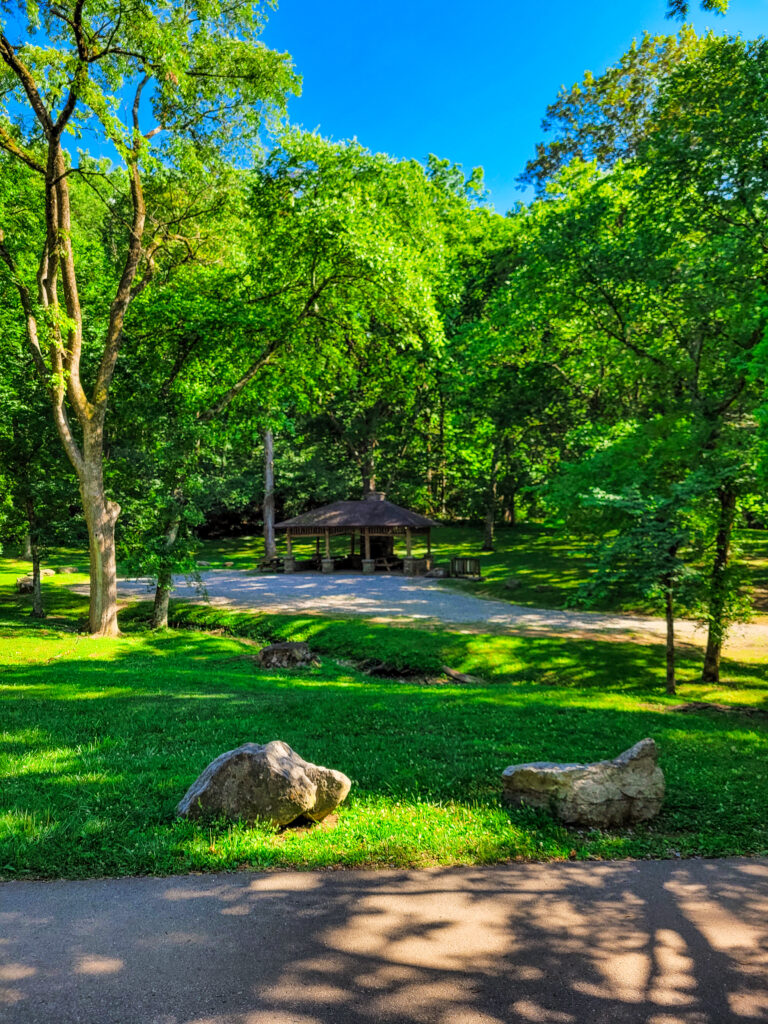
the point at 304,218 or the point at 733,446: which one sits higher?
the point at 304,218

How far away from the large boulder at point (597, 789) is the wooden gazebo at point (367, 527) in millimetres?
24841

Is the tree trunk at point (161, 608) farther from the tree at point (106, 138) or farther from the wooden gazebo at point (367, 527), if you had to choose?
the wooden gazebo at point (367, 527)

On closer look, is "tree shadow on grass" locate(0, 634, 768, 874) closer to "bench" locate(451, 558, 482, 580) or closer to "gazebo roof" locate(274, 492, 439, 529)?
"bench" locate(451, 558, 482, 580)

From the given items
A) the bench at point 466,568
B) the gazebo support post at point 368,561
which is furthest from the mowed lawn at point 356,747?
the gazebo support post at point 368,561

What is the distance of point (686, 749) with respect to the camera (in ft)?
28.3

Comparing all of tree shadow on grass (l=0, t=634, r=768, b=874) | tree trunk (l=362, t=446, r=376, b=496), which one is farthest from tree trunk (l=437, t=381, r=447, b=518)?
tree shadow on grass (l=0, t=634, r=768, b=874)

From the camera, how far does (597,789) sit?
5918 millimetres

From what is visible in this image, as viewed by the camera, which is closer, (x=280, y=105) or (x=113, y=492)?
(x=280, y=105)

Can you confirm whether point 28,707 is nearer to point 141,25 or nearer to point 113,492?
point 113,492

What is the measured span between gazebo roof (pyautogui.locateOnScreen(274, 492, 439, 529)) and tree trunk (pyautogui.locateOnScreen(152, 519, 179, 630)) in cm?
1173

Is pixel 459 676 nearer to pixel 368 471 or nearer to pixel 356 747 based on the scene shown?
pixel 356 747

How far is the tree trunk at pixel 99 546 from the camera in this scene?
15.8m

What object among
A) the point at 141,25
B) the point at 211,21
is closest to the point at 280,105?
the point at 211,21

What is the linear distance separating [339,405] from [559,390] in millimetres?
16163
